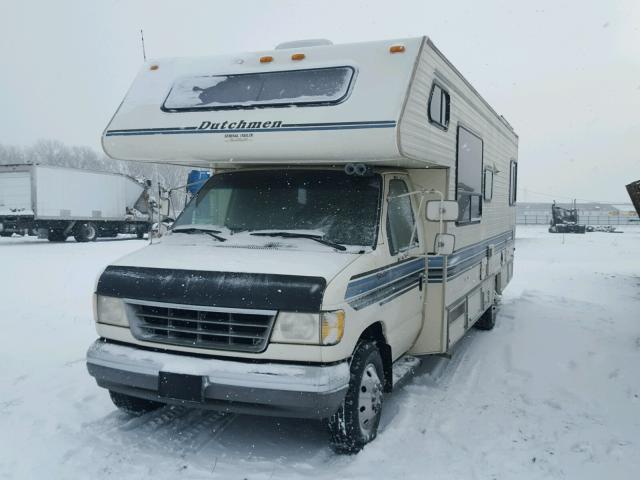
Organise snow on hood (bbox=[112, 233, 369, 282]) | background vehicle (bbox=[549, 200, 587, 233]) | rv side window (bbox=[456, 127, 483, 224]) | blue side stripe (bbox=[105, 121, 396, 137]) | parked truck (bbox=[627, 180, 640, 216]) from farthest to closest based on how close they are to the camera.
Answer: background vehicle (bbox=[549, 200, 587, 233]) → parked truck (bbox=[627, 180, 640, 216]) → rv side window (bbox=[456, 127, 483, 224]) → blue side stripe (bbox=[105, 121, 396, 137]) → snow on hood (bbox=[112, 233, 369, 282])

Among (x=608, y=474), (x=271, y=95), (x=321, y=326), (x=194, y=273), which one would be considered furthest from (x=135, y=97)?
(x=608, y=474)

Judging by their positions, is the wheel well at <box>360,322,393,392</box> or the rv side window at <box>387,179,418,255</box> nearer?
the wheel well at <box>360,322,393,392</box>

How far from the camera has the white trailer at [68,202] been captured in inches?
916

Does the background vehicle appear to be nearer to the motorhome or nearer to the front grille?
the motorhome

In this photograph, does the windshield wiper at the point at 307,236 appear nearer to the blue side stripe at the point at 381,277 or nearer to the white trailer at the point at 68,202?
the blue side stripe at the point at 381,277

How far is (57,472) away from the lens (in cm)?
408

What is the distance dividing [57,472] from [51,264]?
43.4 feet

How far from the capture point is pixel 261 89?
505 cm

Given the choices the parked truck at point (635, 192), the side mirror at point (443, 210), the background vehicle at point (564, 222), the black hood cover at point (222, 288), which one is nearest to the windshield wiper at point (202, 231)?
the black hood cover at point (222, 288)

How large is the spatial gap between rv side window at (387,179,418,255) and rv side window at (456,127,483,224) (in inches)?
39.8

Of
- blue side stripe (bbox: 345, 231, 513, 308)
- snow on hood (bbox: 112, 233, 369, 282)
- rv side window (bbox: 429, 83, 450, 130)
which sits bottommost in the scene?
blue side stripe (bbox: 345, 231, 513, 308)

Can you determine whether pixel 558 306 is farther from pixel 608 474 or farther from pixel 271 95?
pixel 271 95

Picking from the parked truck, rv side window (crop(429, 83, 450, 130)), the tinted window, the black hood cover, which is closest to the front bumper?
the black hood cover

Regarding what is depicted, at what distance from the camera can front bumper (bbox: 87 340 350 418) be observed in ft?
12.6
